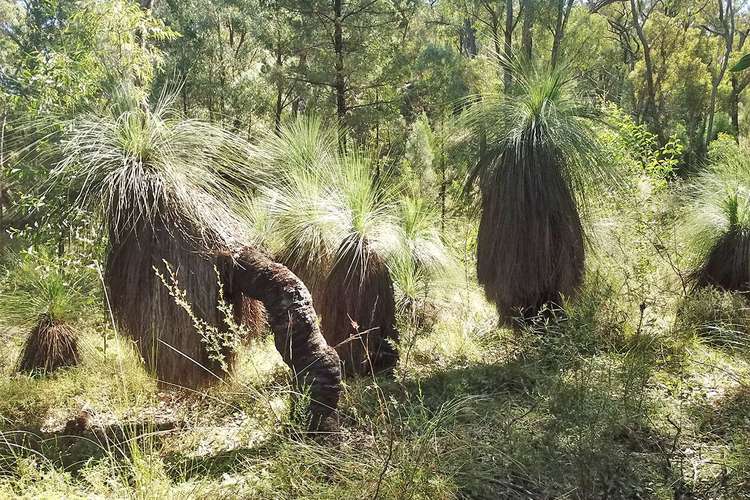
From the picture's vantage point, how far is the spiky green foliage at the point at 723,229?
5.21 meters

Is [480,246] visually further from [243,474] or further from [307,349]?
[243,474]

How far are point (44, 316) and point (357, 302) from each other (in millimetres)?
2924

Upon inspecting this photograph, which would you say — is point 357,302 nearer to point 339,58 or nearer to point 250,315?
point 250,315

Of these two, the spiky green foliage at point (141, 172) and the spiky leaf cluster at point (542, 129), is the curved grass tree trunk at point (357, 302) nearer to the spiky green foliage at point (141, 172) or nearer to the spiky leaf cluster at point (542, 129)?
the spiky green foliage at point (141, 172)

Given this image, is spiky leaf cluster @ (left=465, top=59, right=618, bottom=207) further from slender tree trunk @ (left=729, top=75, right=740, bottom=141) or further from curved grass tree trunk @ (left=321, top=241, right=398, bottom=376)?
slender tree trunk @ (left=729, top=75, right=740, bottom=141)

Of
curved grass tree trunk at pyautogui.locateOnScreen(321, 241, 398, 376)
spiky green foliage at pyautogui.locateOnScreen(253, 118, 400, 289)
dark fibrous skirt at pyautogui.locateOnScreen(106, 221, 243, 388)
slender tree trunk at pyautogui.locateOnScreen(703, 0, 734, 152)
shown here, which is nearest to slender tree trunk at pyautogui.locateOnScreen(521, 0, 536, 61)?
slender tree trunk at pyautogui.locateOnScreen(703, 0, 734, 152)

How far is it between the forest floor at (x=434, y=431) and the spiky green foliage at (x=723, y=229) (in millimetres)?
968

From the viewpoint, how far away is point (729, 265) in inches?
209

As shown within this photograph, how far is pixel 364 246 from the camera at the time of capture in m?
4.25

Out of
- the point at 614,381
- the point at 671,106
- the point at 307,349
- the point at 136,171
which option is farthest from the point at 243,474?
the point at 671,106

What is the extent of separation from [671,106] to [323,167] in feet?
63.2

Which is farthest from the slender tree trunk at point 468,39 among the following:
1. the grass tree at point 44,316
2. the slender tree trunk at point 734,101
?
the grass tree at point 44,316

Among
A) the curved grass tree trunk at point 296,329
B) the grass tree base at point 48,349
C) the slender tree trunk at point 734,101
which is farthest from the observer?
the slender tree trunk at point 734,101

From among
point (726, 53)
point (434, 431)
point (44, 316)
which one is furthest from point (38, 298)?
point (726, 53)
